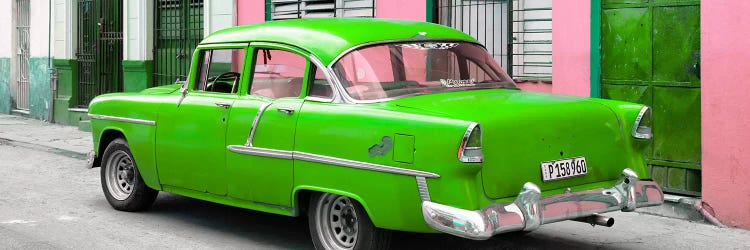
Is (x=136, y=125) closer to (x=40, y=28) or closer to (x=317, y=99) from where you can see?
(x=317, y=99)

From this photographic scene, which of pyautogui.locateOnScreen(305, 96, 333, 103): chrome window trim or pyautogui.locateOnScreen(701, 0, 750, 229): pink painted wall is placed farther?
pyautogui.locateOnScreen(701, 0, 750, 229): pink painted wall

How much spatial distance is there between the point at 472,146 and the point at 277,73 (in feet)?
6.66

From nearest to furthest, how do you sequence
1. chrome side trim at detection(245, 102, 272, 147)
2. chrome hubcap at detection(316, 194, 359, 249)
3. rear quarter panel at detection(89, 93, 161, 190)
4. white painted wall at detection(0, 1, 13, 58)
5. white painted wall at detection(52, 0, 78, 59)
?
chrome hubcap at detection(316, 194, 359, 249) → chrome side trim at detection(245, 102, 272, 147) → rear quarter panel at detection(89, 93, 161, 190) → white painted wall at detection(52, 0, 78, 59) → white painted wall at detection(0, 1, 13, 58)

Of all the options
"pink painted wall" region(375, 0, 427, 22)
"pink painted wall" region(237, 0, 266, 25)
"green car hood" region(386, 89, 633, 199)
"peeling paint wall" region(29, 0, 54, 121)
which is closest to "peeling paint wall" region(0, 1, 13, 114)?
"peeling paint wall" region(29, 0, 54, 121)

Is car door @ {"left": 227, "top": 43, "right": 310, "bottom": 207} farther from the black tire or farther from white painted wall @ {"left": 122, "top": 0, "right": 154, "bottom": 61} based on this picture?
white painted wall @ {"left": 122, "top": 0, "right": 154, "bottom": 61}

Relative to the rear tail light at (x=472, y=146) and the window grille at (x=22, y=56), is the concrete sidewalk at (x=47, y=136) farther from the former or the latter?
the rear tail light at (x=472, y=146)

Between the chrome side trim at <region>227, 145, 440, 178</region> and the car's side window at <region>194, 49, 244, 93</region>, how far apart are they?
65 cm

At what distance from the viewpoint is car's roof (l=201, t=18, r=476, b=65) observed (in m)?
7.09

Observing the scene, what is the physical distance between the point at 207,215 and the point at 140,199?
1.87 feet

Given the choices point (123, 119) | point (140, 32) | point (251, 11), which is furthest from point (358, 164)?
point (140, 32)

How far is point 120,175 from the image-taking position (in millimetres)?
9070

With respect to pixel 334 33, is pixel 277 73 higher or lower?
lower

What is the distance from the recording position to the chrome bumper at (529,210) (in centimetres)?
589

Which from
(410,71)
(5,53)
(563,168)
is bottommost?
(563,168)
